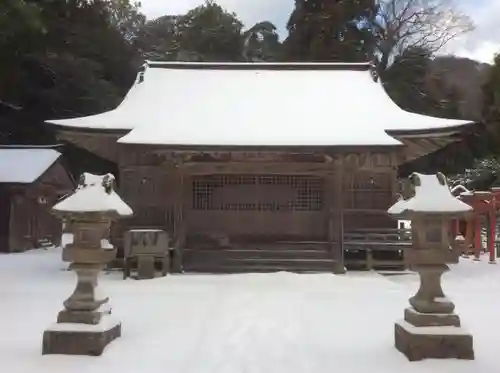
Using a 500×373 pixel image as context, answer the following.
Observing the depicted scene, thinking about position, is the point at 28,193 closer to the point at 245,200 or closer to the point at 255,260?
the point at 245,200

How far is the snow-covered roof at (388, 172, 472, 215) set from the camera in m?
6.18

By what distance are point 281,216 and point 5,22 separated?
27.1 ft

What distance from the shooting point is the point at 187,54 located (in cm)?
3538

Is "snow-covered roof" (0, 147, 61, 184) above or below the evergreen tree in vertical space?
below

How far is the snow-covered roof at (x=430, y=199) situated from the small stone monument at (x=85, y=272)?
2911 millimetres

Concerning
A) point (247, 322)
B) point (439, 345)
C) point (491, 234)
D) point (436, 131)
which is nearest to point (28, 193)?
point (436, 131)

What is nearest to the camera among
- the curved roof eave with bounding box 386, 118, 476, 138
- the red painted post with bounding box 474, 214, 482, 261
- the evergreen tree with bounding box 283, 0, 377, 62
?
the curved roof eave with bounding box 386, 118, 476, 138

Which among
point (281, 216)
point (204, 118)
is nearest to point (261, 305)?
point (281, 216)

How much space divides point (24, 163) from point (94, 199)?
604 inches

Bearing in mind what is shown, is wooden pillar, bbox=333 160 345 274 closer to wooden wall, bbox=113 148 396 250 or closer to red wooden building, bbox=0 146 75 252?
wooden wall, bbox=113 148 396 250

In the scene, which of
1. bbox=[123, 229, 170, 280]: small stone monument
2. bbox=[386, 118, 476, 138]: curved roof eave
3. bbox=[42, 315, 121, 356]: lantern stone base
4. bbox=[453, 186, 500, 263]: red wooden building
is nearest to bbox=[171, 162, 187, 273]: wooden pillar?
bbox=[123, 229, 170, 280]: small stone monument

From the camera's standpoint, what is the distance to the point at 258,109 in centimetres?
1587

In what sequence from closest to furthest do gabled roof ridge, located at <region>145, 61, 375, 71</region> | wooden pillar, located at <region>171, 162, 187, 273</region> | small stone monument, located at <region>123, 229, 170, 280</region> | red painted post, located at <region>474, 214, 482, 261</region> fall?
small stone monument, located at <region>123, 229, 170, 280</region>
wooden pillar, located at <region>171, 162, 187, 273</region>
red painted post, located at <region>474, 214, 482, 261</region>
gabled roof ridge, located at <region>145, 61, 375, 71</region>

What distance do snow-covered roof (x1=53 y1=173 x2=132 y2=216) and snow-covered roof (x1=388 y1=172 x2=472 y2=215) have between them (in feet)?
9.38
